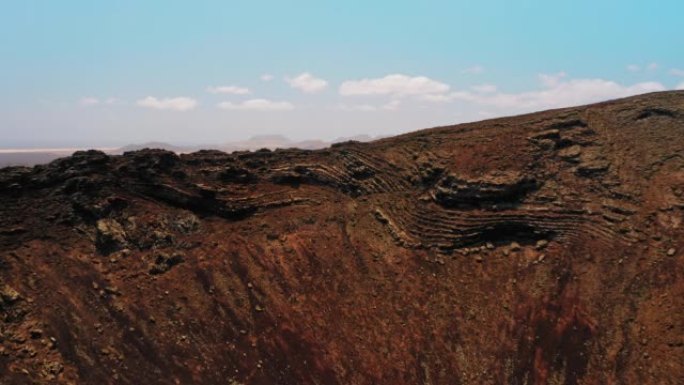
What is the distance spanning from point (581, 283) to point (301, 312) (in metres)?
15.4

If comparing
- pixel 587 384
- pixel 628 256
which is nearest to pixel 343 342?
pixel 587 384

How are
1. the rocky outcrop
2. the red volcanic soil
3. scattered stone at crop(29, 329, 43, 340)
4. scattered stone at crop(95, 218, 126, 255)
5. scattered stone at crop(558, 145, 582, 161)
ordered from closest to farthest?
1. scattered stone at crop(29, 329, 43, 340)
2. the red volcanic soil
3. scattered stone at crop(95, 218, 126, 255)
4. the rocky outcrop
5. scattered stone at crop(558, 145, 582, 161)

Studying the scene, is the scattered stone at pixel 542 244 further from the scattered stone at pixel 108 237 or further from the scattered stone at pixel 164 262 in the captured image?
the scattered stone at pixel 108 237

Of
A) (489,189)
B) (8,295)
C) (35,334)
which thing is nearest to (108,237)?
(8,295)


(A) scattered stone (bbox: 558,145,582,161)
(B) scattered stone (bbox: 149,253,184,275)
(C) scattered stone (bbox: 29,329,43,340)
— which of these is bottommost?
(C) scattered stone (bbox: 29,329,43,340)

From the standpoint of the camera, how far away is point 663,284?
25500mm

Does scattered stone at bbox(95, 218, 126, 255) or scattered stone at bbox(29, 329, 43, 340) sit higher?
scattered stone at bbox(95, 218, 126, 255)

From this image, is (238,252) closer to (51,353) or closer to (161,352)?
(161,352)

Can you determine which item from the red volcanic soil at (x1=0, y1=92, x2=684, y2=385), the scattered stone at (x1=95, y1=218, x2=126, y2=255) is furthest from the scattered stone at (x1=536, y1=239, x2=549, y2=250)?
the scattered stone at (x1=95, y1=218, x2=126, y2=255)

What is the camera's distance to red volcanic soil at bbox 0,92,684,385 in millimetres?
22688

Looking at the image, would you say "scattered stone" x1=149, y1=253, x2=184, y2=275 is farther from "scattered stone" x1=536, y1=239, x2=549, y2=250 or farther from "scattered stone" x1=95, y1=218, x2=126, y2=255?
"scattered stone" x1=536, y1=239, x2=549, y2=250

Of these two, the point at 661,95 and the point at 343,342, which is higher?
the point at 661,95

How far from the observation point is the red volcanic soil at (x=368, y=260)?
74.4 feet

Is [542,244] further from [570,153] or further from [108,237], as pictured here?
[108,237]
